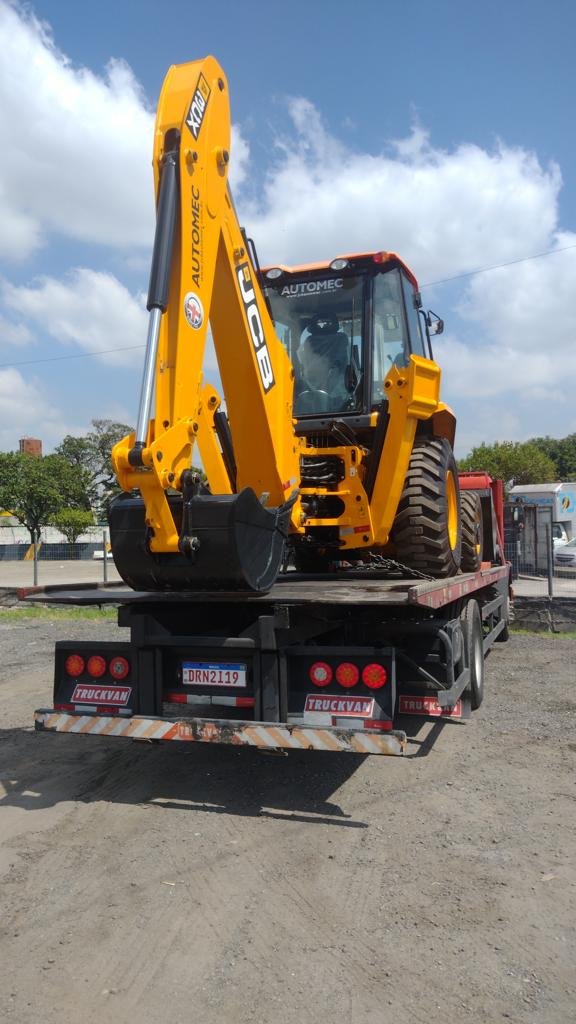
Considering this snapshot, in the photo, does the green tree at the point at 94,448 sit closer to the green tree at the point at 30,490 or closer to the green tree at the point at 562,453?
the green tree at the point at 30,490

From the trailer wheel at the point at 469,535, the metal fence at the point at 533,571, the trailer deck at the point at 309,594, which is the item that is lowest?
the metal fence at the point at 533,571

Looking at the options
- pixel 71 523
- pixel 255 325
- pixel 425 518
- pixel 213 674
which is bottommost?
pixel 213 674

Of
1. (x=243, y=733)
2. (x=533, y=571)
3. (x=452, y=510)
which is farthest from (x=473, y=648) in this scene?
(x=533, y=571)

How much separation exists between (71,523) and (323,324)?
4514cm

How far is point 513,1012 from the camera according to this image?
9.01 feet

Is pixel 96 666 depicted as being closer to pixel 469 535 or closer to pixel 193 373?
pixel 193 373

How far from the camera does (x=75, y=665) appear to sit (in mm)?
5344

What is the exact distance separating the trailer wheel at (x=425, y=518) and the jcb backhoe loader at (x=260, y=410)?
0.04 ft

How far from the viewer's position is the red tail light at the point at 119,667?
520 centimetres

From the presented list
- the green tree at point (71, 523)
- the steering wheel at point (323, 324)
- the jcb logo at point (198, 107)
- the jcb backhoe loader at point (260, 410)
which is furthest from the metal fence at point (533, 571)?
the green tree at point (71, 523)

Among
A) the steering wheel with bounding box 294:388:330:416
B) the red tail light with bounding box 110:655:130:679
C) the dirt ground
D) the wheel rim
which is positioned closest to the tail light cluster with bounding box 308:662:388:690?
the dirt ground

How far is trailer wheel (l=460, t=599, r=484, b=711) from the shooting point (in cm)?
671

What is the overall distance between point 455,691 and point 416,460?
205cm

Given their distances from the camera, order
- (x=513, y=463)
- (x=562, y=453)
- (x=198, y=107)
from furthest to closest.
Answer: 1. (x=562, y=453)
2. (x=513, y=463)
3. (x=198, y=107)
